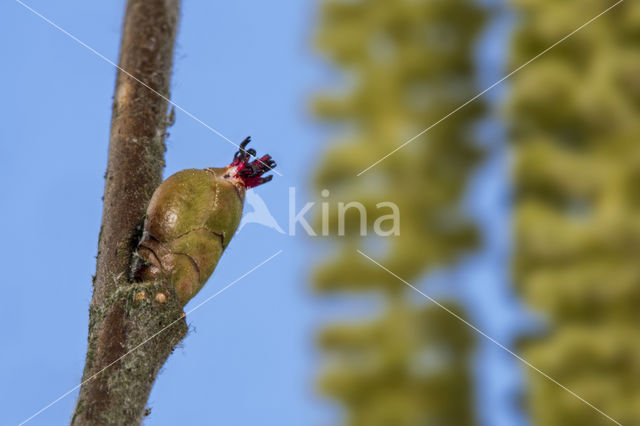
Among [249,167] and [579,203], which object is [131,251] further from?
[579,203]

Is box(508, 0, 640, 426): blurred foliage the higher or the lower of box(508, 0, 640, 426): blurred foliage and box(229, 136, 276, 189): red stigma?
the higher

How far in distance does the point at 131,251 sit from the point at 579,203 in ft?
2.00

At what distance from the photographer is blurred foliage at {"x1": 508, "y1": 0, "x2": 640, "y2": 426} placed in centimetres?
76

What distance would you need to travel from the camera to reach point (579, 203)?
87cm

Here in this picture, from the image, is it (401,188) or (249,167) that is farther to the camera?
(401,188)

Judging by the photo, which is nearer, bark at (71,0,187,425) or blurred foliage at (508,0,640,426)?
bark at (71,0,187,425)

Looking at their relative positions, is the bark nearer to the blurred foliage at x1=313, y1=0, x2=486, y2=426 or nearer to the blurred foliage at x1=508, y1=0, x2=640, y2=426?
the blurred foliage at x1=313, y1=0, x2=486, y2=426

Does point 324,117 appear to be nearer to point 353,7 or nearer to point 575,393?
point 353,7

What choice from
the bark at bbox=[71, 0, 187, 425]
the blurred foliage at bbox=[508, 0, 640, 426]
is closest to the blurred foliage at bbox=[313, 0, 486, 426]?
the blurred foliage at bbox=[508, 0, 640, 426]

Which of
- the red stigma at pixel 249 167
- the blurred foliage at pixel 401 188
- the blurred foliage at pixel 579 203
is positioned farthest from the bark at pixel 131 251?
the blurred foliage at pixel 579 203

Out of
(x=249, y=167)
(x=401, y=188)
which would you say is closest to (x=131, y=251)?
(x=249, y=167)

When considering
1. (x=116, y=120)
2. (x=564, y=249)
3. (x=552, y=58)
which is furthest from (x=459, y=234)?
(x=116, y=120)

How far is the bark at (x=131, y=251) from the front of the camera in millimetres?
341

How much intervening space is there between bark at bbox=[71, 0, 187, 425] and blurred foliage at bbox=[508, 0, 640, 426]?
0.46 m
